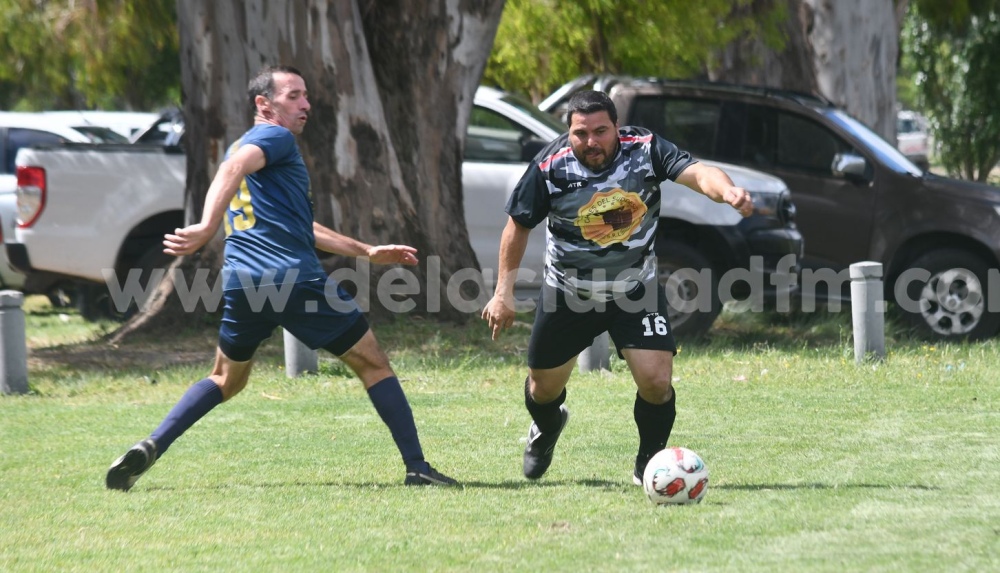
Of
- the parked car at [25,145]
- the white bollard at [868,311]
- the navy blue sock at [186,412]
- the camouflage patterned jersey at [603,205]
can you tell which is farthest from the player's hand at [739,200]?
the parked car at [25,145]

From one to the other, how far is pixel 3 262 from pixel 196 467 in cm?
856

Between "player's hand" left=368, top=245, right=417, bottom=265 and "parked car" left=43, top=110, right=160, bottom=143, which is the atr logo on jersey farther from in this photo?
"parked car" left=43, top=110, right=160, bottom=143

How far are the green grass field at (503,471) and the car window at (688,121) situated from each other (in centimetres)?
207

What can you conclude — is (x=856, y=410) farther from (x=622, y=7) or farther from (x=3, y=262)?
(x=622, y=7)

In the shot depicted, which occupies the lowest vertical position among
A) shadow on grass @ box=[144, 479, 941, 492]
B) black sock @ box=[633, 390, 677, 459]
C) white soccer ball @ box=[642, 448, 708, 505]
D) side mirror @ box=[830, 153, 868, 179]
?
shadow on grass @ box=[144, 479, 941, 492]

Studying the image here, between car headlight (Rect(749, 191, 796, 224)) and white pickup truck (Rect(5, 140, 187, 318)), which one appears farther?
white pickup truck (Rect(5, 140, 187, 318))

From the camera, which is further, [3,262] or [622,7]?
[622,7]

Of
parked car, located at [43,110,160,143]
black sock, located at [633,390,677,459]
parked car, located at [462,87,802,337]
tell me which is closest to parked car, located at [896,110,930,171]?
parked car, located at [43,110,160,143]

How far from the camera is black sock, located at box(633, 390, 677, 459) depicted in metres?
6.40

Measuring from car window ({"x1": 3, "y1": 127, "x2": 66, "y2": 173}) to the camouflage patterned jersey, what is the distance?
34.6 ft

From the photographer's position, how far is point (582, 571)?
A: 4898mm

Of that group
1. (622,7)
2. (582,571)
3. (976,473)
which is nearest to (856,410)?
(976,473)

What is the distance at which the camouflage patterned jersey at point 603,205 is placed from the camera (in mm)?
6195

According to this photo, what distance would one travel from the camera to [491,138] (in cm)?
1284
